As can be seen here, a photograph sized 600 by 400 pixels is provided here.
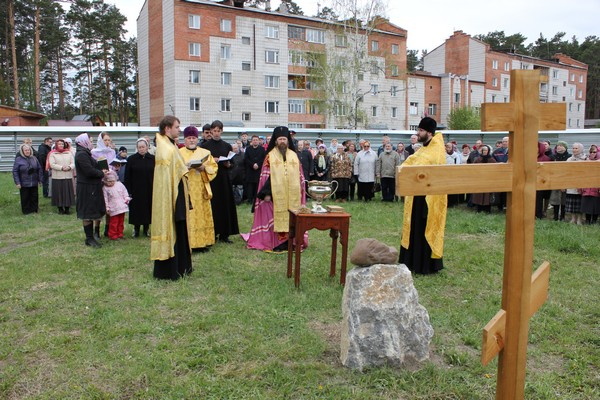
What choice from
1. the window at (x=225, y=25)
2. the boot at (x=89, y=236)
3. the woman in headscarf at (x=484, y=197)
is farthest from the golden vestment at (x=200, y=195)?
the window at (x=225, y=25)

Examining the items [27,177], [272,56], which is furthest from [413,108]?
[27,177]

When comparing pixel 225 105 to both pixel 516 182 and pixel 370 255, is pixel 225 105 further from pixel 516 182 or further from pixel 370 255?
pixel 516 182

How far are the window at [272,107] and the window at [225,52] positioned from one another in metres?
4.80

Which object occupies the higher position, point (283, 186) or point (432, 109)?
point (432, 109)

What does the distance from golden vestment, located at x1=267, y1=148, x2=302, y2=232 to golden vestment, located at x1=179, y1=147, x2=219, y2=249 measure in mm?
928

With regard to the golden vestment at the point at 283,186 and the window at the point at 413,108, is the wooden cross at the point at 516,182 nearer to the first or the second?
the golden vestment at the point at 283,186

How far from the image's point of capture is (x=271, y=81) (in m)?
43.0

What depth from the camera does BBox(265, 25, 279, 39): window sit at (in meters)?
42.5

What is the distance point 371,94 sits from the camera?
155 feet

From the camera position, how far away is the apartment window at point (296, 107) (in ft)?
146

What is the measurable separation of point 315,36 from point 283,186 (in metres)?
40.3

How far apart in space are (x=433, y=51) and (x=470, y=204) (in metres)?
48.8

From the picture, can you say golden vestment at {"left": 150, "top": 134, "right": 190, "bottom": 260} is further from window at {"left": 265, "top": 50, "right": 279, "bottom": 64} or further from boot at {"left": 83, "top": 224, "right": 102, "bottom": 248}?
window at {"left": 265, "top": 50, "right": 279, "bottom": 64}

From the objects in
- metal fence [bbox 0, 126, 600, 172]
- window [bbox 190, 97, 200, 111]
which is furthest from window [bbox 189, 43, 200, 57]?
Result: metal fence [bbox 0, 126, 600, 172]
